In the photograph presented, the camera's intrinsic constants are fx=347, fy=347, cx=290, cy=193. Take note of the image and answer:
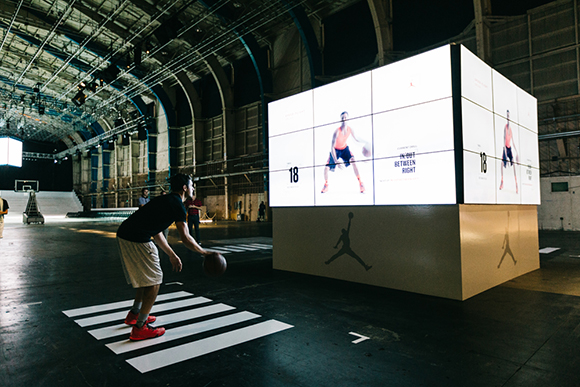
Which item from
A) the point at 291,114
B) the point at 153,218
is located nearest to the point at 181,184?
the point at 153,218

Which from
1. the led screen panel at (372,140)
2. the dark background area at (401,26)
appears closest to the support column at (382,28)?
the dark background area at (401,26)

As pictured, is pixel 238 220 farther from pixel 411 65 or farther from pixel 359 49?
pixel 411 65

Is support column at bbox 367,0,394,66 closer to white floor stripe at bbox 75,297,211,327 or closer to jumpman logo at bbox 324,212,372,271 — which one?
jumpman logo at bbox 324,212,372,271

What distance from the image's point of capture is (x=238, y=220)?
111 ft

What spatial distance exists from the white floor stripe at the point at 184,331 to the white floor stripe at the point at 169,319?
0.31m

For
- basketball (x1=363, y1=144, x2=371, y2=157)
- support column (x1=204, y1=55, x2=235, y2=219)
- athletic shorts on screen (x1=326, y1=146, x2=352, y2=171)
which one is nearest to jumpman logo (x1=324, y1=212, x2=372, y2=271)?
athletic shorts on screen (x1=326, y1=146, x2=352, y2=171)

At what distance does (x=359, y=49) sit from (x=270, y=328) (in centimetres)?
2361

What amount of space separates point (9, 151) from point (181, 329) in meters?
48.3

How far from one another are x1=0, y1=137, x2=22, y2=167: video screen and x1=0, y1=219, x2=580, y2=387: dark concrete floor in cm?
4271

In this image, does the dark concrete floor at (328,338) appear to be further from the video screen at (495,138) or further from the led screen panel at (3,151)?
the led screen panel at (3,151)

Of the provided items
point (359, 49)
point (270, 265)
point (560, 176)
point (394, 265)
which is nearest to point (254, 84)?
point (359, 49)

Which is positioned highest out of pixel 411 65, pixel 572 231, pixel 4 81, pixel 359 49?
pixel 4 81

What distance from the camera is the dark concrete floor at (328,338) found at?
3.05 metres

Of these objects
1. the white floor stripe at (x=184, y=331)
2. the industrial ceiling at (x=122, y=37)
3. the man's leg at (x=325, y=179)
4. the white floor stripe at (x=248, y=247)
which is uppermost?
the industrial ceiling at (x=122, y=37)
